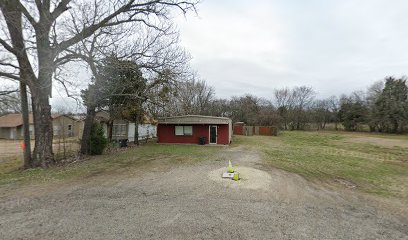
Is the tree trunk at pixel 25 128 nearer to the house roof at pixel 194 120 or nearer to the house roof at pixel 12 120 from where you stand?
the house roof at pixel 194 120

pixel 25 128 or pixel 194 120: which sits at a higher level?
pixel 194 120

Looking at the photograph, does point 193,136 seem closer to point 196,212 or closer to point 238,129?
point 196,212

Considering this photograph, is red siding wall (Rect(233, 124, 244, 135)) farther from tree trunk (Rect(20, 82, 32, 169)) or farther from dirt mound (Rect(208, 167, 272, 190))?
tree trunk (Rect(20, 82, 32, 169))

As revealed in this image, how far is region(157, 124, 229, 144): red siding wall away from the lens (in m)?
20.1

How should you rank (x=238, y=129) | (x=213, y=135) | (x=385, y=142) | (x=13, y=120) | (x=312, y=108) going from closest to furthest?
1. (x=213, y=135)
2. (x=385, y=142)
3. (x=13, y=120)
4. (x=238, y=129)
5. (x=312, y=108)

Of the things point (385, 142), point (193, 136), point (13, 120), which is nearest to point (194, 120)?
point (193, 136)

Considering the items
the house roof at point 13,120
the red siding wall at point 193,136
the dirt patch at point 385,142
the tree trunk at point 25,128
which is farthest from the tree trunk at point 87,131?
the dirt patch at point 385,142

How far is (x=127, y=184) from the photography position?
25.1 ft

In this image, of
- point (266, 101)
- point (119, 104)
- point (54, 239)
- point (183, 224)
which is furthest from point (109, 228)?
point (266, 101)

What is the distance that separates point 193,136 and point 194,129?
648 millimetres

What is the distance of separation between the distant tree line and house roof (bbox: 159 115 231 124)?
746cm

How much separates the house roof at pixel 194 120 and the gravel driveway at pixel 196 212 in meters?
11.9

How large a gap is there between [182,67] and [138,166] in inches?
259

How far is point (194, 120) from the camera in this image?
65.9 ft
